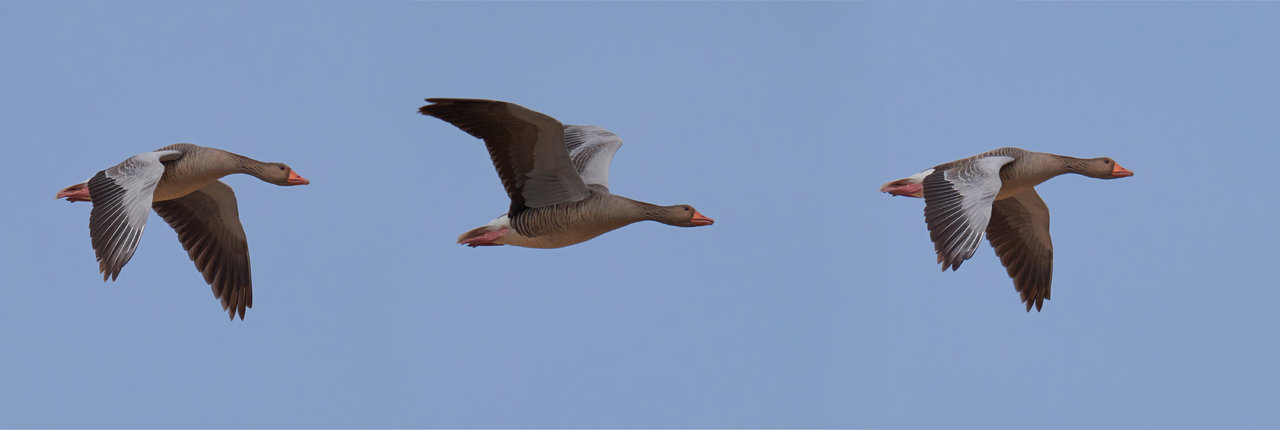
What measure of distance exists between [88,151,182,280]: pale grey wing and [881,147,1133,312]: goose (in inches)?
200

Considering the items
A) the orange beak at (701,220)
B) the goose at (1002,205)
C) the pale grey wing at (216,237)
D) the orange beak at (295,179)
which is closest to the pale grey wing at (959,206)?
the goose at (1002,205)

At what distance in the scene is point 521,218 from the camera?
9477 mm

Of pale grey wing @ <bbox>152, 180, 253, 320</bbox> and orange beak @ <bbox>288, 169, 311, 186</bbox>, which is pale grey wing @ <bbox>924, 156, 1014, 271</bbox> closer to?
orange beak @ <bbox>288, 169, 311, 186</bbox>

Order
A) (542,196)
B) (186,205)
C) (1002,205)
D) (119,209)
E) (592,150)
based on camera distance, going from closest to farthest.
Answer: (119,209), (542,196), (592,150), (186,205), (1002,205)

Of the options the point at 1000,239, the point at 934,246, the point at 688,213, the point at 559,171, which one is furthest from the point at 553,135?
the point at 1000,239

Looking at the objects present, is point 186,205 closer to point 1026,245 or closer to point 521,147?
point 521,147

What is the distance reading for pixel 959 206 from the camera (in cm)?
949

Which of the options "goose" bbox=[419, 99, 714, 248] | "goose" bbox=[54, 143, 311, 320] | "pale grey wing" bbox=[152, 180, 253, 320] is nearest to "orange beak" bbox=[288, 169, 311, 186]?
"goose" bbox=[54, 143, 311, 320]

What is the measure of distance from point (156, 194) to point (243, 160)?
712 mm

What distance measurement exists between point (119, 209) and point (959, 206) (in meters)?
5.45

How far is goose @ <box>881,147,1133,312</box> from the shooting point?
9348mm

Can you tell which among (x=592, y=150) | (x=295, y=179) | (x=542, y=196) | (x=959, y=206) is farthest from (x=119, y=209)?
(x=959, y=206)

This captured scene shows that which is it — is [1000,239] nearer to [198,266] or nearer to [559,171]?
[559,171]

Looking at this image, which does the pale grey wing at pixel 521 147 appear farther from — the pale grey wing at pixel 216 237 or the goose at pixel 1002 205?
the pale grey wing at pixel 216 237
